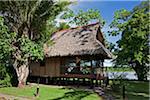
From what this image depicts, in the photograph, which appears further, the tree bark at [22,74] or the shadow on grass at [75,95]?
the tree bark at [22,74]

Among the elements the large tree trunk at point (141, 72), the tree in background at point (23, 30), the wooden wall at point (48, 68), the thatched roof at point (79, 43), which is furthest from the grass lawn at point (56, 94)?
the large tree trunk at point (141, 72)

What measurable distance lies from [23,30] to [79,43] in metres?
5.10

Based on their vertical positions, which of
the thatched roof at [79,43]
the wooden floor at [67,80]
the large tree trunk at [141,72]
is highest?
the thatched roof at [79,43]

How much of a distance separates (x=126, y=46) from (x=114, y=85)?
430 centimetres

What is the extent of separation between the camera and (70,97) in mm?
20078

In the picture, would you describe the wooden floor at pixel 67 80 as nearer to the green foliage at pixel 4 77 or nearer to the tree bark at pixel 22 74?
the tree bark at pixel 22 74

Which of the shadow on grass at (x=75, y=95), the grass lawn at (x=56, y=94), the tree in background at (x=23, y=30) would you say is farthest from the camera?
the tree in background at (x=23, y=30)

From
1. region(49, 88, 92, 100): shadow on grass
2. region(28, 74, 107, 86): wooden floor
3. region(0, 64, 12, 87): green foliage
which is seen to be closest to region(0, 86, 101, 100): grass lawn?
region(49, 88, 92, 100): shadow on grass

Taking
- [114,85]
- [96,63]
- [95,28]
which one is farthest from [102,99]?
[95,28]

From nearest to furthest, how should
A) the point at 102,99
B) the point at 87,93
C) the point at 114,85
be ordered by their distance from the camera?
1. the point at 102,99
2. the point at 87,93
3. the point at 114,85

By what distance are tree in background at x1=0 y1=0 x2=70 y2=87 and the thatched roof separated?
4.90ft

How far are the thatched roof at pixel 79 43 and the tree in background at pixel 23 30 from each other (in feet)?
4.90

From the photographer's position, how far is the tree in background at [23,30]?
2478cm

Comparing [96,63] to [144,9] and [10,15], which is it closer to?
[144,9]
